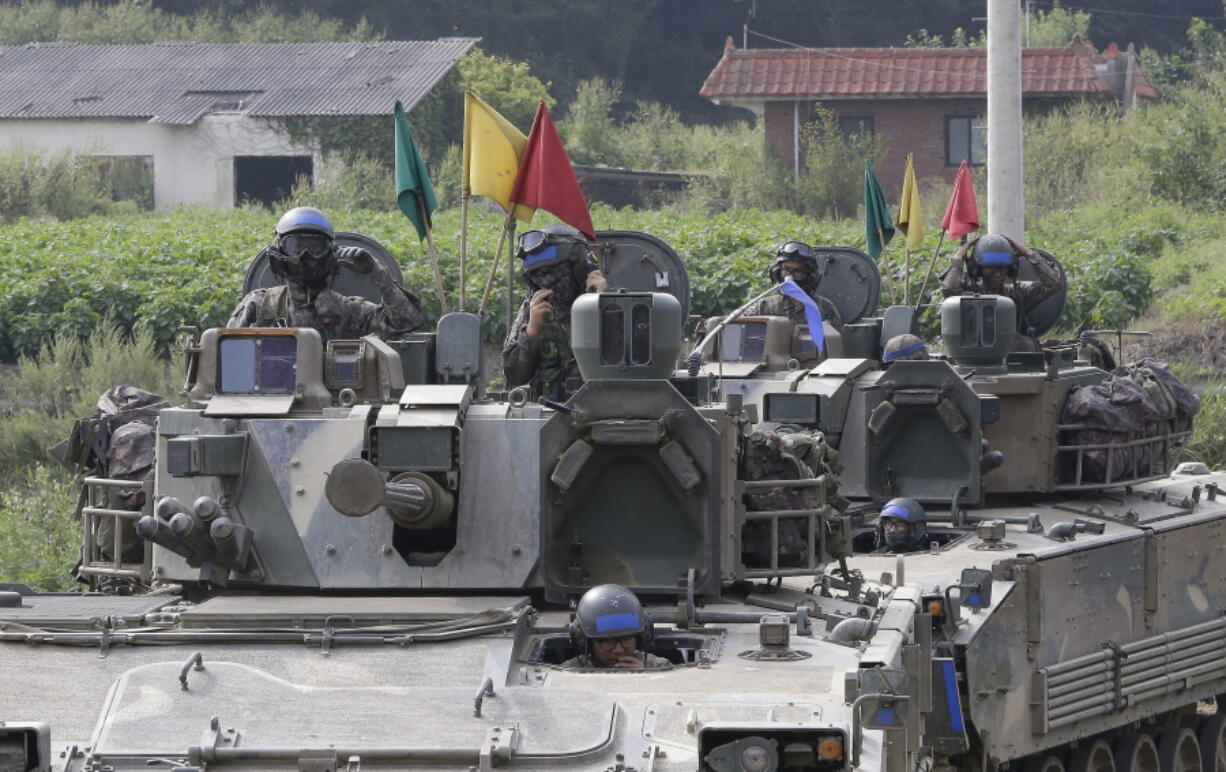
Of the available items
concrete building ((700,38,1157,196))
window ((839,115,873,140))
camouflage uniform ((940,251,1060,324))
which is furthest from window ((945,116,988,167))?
camouflage uniform ((940,251,1060,324))

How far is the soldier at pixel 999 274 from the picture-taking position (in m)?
17.7

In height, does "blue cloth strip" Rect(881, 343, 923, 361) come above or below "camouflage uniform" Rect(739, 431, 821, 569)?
above

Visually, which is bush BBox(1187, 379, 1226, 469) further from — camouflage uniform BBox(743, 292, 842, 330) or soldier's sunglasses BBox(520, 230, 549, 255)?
soldier's sunglasses BBox(520, 230, 549, 255)

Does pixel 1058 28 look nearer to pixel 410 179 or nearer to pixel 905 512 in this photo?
pixel 905 512

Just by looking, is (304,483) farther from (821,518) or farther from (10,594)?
(821,518)

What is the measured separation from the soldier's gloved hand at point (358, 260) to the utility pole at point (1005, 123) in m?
14.0

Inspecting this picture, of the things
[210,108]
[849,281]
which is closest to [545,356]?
[849,281]

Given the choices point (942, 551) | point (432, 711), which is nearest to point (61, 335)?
point (942, 551)

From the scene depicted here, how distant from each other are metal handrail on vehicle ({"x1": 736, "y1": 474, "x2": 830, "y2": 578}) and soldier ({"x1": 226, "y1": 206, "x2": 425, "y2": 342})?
2764 mm

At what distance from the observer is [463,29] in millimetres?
58719

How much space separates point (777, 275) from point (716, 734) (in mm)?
9975

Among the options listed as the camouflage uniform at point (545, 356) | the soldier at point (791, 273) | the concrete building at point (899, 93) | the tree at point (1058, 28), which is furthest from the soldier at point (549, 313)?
the tree at point (1058, 28)

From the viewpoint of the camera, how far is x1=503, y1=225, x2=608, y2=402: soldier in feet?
41.6

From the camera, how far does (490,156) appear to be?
1452 cm
